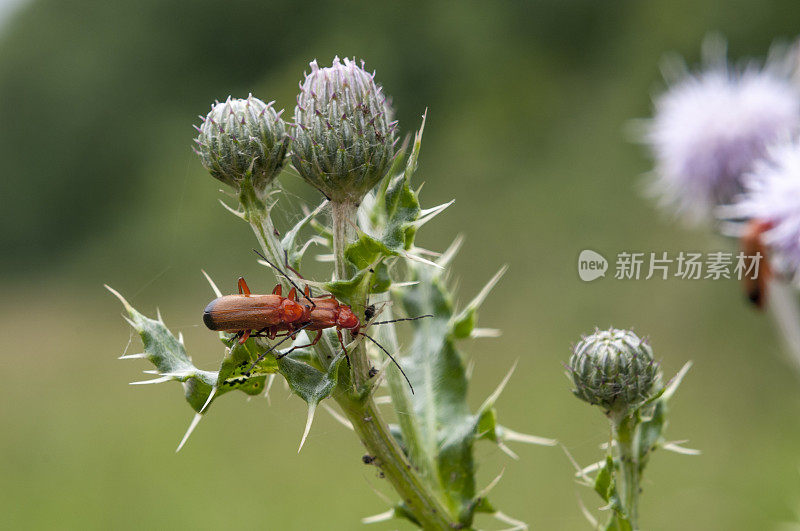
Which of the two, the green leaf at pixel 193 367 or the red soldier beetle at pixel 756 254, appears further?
the red soldier beetle at pixel 756 254

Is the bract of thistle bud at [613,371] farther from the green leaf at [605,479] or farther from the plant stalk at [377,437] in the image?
the plant stalk at [377,437]

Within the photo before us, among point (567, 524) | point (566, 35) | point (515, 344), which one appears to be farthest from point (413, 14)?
point (567, 524)

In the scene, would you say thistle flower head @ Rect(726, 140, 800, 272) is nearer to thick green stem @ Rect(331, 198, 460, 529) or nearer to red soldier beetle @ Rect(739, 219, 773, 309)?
red soldier beetle @ Rect(739, 219, 773, 309)

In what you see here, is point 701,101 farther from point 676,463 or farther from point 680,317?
point 680,317

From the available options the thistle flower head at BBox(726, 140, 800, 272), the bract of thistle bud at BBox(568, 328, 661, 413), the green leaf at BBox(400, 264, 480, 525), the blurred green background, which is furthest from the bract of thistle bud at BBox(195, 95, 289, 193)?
the blurred green background

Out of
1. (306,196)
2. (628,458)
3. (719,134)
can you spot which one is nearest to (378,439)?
(628,458)

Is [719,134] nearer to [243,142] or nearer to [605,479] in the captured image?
[605,479]

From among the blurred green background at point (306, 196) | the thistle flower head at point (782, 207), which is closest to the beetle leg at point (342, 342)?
the thistle flower head at point (782, 207)
